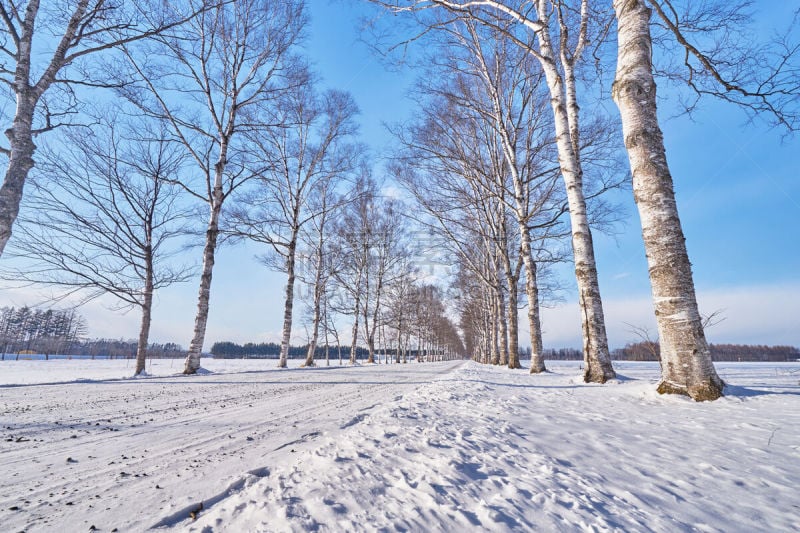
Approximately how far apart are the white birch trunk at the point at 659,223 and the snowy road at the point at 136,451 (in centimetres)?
329

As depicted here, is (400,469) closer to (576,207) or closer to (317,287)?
(576,207)

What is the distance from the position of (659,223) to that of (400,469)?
4002mm

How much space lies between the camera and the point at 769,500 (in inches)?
51.9

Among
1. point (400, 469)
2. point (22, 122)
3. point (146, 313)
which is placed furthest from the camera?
point (146, 313)

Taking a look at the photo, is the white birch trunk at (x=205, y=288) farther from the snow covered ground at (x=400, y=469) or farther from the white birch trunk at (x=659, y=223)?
the white birch trunk at (x=659, y=223)

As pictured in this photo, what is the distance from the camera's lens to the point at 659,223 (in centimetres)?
368

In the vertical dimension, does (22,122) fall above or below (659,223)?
above

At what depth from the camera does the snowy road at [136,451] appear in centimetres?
112

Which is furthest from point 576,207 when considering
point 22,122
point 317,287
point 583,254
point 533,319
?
point 317,287

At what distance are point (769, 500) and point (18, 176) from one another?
8057 mm

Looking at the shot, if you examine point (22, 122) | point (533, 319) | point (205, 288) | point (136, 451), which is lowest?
point (136, 451)

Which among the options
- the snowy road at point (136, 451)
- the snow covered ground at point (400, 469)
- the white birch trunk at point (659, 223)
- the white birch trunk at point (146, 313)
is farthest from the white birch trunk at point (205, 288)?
the white birch trunk at point (659, 223)

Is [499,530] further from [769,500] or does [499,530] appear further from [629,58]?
[629,58]

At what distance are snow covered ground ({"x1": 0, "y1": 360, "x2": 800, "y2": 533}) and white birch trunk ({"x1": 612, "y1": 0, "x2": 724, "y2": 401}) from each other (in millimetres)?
511
